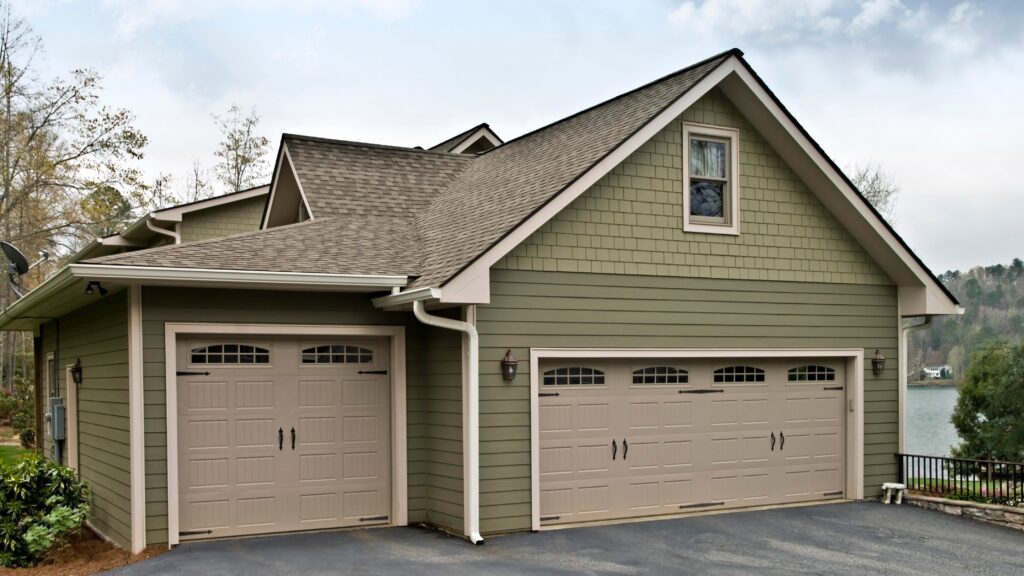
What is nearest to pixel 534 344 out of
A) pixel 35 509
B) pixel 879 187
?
pixel 35 509

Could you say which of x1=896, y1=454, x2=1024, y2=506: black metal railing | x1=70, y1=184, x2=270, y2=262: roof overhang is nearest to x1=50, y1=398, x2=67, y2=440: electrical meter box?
x1=70, y1=184, x2=270, y2=262: roof overhang

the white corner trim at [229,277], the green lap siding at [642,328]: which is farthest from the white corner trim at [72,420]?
the green lap siding at [642,328]

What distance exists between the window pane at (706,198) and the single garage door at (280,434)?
400 centimetres

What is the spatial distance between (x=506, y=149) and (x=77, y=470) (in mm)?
7300

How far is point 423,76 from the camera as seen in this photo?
23.6 metres

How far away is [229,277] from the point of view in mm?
9258

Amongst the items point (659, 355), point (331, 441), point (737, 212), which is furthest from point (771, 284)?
point (331, 441)

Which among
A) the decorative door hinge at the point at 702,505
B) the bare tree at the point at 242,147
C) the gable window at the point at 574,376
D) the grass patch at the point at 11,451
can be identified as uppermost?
the bare tree at the point at 242,147

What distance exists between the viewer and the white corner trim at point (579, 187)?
949 cm

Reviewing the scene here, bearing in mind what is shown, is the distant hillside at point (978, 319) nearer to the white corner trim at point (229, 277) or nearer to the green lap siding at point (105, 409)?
the white corner trim at point (229, 277)

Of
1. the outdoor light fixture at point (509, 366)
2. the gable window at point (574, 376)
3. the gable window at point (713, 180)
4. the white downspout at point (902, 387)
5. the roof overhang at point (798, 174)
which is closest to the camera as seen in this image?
the roof overhang at point (798, 174)

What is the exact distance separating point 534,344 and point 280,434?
2.84 m

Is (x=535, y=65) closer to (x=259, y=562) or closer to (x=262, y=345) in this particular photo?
(x=262, y=345)

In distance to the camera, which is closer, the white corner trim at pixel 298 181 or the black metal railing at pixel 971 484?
the black metal railing at pixel 971 484
